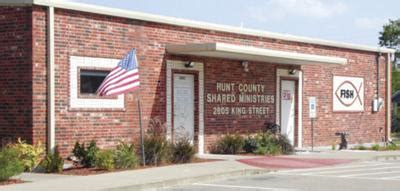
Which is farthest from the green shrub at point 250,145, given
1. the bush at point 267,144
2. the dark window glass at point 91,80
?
the dark window glass at point 91,80

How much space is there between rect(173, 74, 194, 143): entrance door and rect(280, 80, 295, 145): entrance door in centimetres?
479

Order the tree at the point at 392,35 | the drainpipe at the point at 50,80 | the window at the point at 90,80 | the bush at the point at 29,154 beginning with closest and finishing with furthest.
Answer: the bush at the point at 29,154 < the drainpipe at the point at 50,80 < the window at the point at 90,80 < the tree at the point at 392,35

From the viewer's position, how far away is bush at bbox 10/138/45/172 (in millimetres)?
17031

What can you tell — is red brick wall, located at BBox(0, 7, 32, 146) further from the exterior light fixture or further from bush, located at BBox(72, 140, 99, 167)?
the exterior light fixture

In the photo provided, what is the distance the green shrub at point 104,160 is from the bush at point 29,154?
139 centimetres

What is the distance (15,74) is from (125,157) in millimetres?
3367

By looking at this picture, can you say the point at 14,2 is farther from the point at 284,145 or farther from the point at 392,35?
the point at 392,35

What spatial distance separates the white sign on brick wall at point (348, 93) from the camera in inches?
1128

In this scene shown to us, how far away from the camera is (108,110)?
64.1 feet

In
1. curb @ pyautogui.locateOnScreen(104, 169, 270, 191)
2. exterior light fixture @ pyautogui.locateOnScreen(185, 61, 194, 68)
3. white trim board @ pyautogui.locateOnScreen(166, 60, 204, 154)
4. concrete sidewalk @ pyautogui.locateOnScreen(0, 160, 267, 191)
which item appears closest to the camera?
concrete sidewalk @ pyautogui.locateOnScreen(0, 160, 267, 191)

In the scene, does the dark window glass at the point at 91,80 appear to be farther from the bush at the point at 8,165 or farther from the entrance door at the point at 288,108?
the entrance door at the point at 288,108

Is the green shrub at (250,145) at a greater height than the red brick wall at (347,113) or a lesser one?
lesser

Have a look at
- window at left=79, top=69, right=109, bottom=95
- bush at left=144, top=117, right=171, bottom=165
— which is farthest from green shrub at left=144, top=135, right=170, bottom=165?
window at left=79, top=69, right=109, bottom=95

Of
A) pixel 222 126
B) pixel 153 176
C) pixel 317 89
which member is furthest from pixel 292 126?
pixel 153 176
